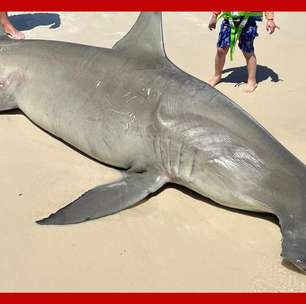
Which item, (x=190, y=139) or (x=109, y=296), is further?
(x=190, y=139)

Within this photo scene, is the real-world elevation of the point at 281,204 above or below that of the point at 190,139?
below

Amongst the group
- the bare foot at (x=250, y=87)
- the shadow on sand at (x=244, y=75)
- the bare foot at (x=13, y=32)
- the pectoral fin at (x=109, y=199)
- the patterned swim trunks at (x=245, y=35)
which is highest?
the patterned swim trunks at (x=245, y=35)

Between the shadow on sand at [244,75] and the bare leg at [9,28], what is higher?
the bare leg at [9,28]

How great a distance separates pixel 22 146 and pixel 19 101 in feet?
2.40

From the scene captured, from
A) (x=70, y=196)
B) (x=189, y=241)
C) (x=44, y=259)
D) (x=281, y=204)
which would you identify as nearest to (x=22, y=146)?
(x=70, y=196)

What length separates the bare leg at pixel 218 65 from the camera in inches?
263

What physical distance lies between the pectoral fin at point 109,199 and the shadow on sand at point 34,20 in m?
5.56

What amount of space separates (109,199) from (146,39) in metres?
1.74

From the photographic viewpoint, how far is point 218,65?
676 cm

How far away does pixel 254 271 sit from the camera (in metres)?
3.55

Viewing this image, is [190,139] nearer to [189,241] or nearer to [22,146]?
[189,241]

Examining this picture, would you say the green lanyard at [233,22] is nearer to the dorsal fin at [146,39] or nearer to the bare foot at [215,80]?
the bare foot at [215,80]

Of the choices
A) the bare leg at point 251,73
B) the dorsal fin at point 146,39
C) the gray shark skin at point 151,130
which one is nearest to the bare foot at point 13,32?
the gray shark skin at point 151,130

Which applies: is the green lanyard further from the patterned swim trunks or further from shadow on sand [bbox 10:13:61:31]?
shadow on sand [bbox 10:13:61:31]
